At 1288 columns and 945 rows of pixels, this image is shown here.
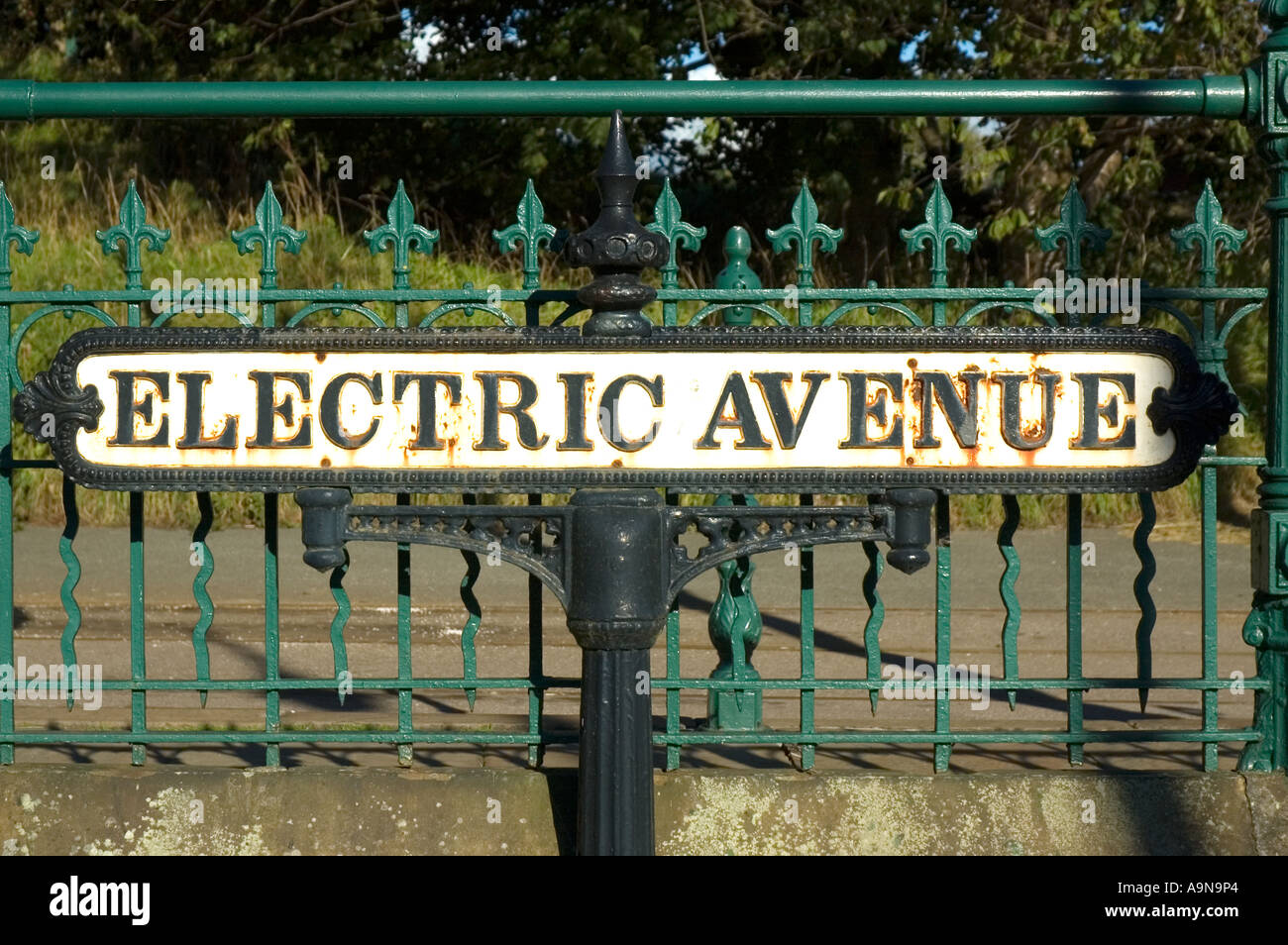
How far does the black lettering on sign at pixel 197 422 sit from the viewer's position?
10.1 feet

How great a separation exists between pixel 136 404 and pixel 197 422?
0.14 metres

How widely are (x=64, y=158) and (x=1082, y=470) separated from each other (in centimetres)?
1472

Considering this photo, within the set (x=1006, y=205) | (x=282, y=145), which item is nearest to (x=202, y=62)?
(x=282, y=145)

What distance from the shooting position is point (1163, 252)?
43.7 ft

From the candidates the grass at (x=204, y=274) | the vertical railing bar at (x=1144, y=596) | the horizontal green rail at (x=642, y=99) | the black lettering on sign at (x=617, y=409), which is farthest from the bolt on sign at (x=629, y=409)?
the grass at (x=204, y=274)

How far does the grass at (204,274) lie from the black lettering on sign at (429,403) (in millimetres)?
4335

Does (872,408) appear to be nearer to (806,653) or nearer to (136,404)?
(806,653)

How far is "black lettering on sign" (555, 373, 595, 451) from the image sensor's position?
2.98 m

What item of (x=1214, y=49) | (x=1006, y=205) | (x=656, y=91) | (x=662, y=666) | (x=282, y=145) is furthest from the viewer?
(x=282, y=145)

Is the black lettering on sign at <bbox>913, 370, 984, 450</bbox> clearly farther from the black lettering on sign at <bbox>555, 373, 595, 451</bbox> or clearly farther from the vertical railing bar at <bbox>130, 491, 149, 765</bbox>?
the vertical railing bar at <bbox>130, 491, 149, 765</bbox>

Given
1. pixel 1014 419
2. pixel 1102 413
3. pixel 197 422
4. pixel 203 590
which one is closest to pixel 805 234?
pixel 1014 419

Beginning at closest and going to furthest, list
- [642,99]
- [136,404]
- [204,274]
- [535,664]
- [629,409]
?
[629,409] < [136,404] < [642,99] < [535,664] < [204,274]

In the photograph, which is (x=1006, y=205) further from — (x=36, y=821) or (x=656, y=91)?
(x=36, y=821)

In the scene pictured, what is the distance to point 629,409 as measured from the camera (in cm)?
298
